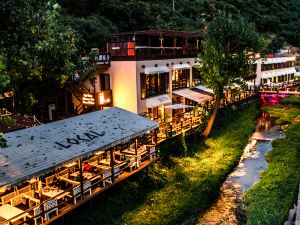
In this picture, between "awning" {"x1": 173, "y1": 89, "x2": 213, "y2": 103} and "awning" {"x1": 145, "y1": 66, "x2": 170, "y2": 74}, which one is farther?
"awning" {"x1": 173, "y1": 89, "x2": 213, "y2": 103}

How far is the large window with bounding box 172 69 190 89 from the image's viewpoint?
3572cm

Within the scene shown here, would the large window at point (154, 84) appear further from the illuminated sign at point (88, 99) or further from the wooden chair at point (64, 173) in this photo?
the wooden chair at point (64, 173)

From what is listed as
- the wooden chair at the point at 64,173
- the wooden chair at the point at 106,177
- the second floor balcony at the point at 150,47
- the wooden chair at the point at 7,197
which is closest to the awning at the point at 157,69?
the second floor balcony at the point at 150,47

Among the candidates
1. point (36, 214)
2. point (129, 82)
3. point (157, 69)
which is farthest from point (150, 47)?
point (36, 214)

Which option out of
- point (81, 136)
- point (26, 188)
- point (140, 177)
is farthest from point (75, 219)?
point (140, 177)

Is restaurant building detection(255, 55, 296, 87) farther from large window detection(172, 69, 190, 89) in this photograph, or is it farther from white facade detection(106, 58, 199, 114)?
white facade detection(106, 58, 199, 114)

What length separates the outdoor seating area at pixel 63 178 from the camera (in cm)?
1420

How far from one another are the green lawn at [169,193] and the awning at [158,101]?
16.0 feet

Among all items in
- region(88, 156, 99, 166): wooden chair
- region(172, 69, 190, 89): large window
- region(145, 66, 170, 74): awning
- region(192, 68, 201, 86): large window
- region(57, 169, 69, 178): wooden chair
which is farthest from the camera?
region(192, 68, 201, 86): large window

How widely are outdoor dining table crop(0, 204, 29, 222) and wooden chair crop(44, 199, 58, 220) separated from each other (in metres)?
0.97

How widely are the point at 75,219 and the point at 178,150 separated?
509 inches

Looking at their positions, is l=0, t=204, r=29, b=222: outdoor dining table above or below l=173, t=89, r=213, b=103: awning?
below

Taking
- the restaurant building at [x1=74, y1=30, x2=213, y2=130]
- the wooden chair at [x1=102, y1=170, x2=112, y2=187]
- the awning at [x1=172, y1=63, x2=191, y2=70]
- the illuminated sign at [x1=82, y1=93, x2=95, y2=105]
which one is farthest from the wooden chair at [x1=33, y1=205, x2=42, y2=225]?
the awning at [x1=172, y1=63, x2=191, y2=70]

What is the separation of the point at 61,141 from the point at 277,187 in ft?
48.0
